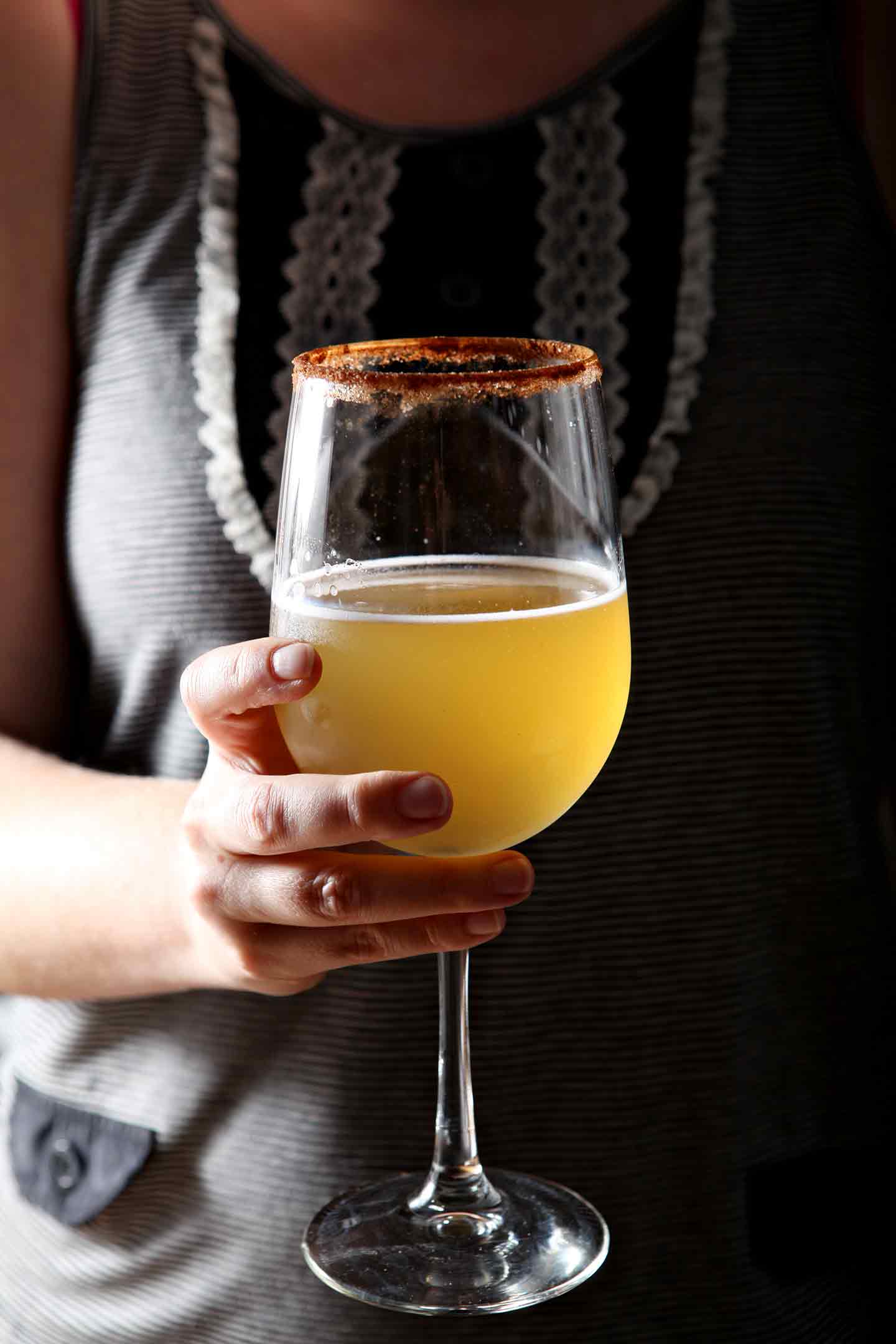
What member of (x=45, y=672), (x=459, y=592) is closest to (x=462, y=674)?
(x=459, y=592)

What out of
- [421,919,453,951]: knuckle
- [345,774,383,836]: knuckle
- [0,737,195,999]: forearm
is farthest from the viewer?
[0,737,195,999]: forearm

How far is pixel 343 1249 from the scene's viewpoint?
82 cm

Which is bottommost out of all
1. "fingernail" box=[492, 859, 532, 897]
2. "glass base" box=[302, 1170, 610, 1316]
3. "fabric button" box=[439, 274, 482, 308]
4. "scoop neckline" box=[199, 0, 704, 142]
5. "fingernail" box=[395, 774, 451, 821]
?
"glass base" box=[302, 1170, 610, 1316]

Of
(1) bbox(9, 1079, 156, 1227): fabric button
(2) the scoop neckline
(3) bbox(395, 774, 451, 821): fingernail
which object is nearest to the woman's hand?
(3) bbox(395, 774, 451, 821): fingernail

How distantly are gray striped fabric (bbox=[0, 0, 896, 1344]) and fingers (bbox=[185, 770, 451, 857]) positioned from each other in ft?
1.47

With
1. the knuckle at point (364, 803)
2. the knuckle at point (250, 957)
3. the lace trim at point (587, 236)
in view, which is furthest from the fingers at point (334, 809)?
the lace trim at point (587, 236)

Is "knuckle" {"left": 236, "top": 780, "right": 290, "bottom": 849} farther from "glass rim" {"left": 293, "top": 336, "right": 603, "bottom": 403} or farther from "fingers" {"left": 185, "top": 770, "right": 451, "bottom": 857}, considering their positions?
"glass rim" {"left": 293, "top": 336, "right": 603, "bottom": 403}

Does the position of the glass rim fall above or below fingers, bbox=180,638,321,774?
above

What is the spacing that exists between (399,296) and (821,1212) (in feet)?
2.94

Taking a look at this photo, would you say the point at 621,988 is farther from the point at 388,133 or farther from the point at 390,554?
the point at 388,133

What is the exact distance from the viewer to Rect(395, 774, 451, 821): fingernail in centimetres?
66

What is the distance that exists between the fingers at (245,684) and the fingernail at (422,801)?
0.08 metres

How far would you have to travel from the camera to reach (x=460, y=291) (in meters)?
1.13

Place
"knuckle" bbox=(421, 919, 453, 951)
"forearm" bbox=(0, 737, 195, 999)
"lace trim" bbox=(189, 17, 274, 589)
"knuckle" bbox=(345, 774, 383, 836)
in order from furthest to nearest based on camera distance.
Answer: "lace trim" bbox=(189, 17, 274, 589), "forearm" bbox=(0, 737, 195, 999), "knuckle" bbox=(421, 919, 453, 951), "knuckle" bbox=(345, 774, 383, 836)
